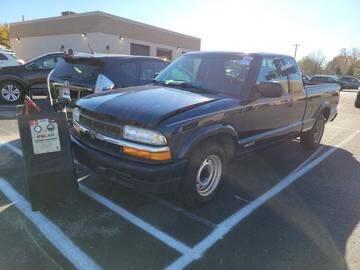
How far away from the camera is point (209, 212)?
3672 millimetres

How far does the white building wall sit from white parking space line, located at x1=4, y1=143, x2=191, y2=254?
25.2 m

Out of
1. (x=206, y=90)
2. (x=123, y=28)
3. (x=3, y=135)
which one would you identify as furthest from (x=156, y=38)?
(x=206, y=90)

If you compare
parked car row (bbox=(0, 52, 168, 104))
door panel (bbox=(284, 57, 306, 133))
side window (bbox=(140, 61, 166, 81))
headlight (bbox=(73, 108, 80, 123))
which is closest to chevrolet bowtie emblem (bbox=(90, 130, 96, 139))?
headlight (bbox=(73, 108, 80, 123))

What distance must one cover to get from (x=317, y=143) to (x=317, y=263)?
4.37m

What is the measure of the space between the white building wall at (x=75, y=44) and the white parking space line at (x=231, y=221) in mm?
25189

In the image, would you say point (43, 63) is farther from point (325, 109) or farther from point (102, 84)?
point (325, 109)

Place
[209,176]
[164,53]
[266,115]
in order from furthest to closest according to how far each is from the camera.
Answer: [164,53] < [266,115] < [209,176]

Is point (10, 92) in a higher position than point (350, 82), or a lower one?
higher

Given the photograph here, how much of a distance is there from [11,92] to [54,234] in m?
8.26

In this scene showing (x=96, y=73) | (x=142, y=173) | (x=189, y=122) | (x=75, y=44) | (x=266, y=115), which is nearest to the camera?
(x=142, y=173)

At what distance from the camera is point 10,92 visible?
9.89 m

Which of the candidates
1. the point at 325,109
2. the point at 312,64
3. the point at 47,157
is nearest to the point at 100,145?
the point at 47,157

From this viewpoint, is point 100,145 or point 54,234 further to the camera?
point 100,145

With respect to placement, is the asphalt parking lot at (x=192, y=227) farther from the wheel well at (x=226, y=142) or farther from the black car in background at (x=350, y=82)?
the black car in background at (x=350, y=82)
